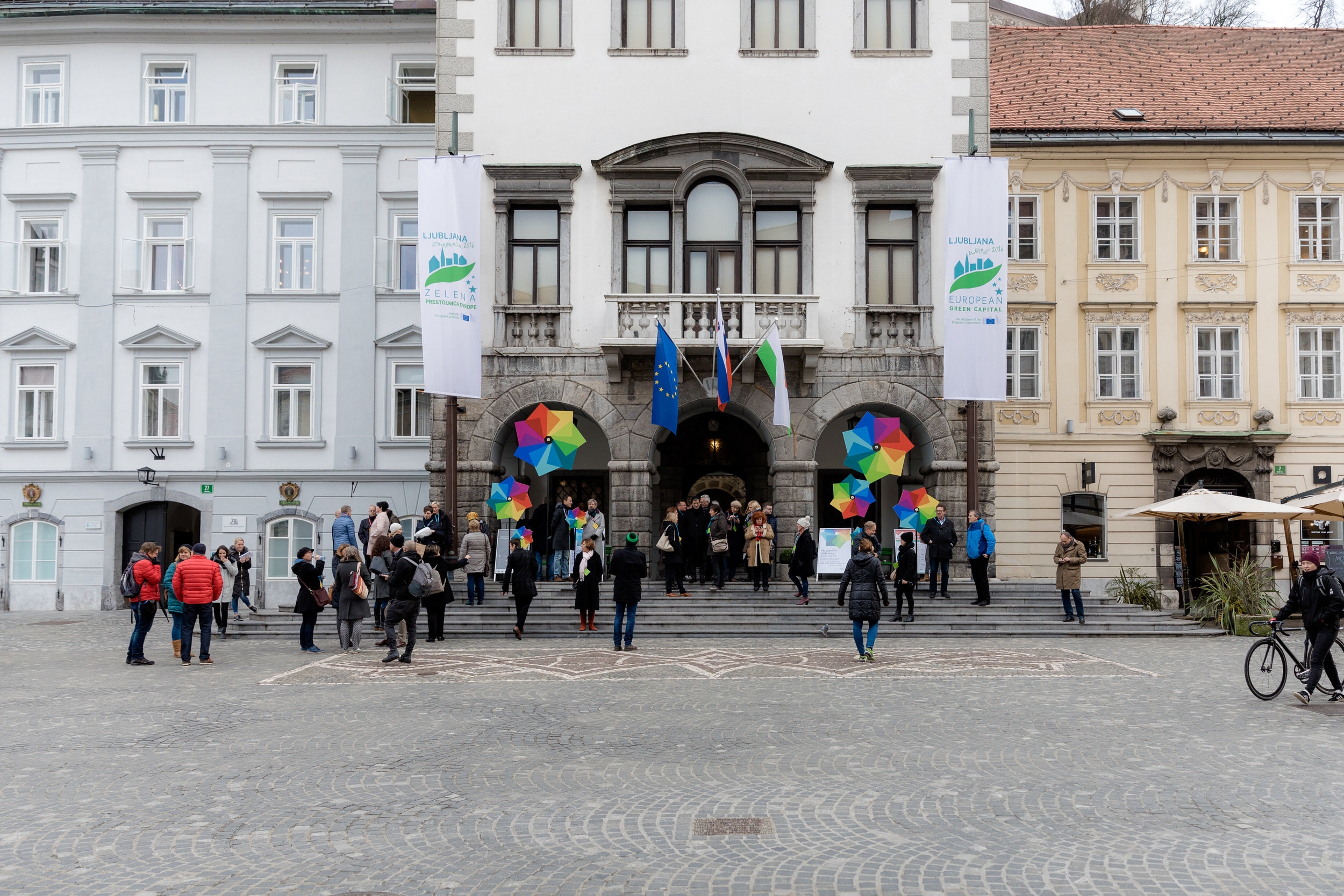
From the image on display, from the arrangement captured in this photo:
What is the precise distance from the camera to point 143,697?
1286cm

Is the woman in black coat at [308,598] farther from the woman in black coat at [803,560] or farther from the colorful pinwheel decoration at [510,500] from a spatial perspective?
the woman in black coat at [803,560]

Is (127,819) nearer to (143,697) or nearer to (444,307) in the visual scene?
(143,697)

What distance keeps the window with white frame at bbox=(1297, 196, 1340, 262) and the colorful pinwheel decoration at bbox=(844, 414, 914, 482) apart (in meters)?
13.6

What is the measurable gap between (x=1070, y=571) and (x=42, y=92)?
27.2 m

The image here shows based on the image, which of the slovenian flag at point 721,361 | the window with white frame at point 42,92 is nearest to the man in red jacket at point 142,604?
the slovenian flag at point 721,361

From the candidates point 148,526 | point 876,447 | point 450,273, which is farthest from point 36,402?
→ point 876,447

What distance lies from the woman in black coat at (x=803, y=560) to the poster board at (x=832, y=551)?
1.90 m

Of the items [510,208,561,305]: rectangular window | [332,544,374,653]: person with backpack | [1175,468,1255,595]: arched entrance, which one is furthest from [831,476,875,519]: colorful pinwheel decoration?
[332,544,374,653]: person with backpack

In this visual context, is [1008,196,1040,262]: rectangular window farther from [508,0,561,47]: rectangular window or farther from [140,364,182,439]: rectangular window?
[140,364,182,439]: rectangular window

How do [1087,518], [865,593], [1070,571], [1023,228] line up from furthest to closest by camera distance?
[1023,228], [1087,518], [1070,571], [865,593]

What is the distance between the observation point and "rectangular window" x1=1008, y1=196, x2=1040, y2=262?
2894 centimetres

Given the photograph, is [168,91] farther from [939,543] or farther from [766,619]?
[939,543]

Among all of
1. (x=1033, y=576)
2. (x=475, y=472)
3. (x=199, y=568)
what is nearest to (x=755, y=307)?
(x=475, y=472)

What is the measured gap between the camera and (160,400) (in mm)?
28594
